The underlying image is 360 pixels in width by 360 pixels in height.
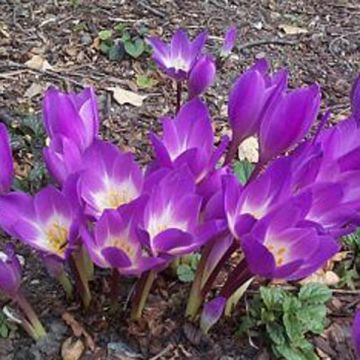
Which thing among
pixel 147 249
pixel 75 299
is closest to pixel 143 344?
pixel 75 299

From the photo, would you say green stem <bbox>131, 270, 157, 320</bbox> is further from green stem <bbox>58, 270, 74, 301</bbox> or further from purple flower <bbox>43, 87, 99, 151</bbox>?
purple flower <bbox>43, 87, 99, 151</bbox>

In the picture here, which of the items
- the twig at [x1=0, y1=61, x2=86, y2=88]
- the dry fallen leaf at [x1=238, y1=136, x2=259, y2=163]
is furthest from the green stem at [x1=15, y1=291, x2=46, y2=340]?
the twig at [x1=0, y1=61, x2=86, y2=88]

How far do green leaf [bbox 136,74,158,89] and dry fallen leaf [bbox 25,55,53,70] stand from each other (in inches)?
9.8

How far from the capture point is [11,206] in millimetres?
1233

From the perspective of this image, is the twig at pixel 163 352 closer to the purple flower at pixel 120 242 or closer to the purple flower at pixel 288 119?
the purple flower at pixel 120 242

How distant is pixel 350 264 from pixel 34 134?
0.75 metres

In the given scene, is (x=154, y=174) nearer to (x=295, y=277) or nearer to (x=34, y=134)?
(x=295, y=277)

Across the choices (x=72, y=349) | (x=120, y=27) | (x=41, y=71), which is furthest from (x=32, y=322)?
(x=120, y=27)

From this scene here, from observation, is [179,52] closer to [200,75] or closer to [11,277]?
[200,75]

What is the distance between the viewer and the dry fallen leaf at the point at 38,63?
2.33 meters

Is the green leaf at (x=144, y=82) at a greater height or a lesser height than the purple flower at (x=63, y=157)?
lesser

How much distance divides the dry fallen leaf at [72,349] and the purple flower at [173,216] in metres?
0.33

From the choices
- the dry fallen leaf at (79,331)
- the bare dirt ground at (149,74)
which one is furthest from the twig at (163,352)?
the dry fallen leaf at (79,331)

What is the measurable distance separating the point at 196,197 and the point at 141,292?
236 millimetres
